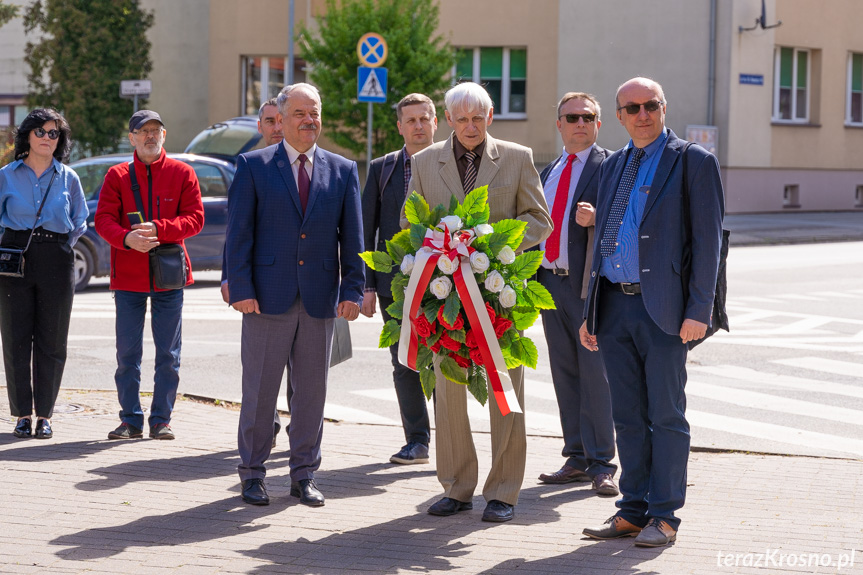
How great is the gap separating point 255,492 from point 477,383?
1344 millimetres

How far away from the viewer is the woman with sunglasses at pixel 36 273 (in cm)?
770

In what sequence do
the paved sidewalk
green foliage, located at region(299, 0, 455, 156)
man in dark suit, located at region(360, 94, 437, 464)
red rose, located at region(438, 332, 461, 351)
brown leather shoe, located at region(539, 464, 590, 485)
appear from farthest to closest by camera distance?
green foliage, located at region(299, 0, 455, 156) → man in dark suit, located at region(360, 94, 437, 464) → brown leather shoe, located at region(539, 464, 590, 485) → red rose, located at region(438, 332, 461, 351) → the paved sidewalk

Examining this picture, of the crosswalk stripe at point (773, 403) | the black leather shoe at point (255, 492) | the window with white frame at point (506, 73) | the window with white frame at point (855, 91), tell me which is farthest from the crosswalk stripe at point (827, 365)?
the window with white frame at point (855, 91)

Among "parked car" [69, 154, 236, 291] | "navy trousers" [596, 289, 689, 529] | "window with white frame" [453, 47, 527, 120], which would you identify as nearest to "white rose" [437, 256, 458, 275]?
"navy trousers" [596, 289, 689, 529]

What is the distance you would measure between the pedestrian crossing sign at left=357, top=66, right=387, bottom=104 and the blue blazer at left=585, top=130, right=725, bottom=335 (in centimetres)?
1426

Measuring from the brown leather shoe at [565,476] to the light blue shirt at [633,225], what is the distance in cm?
161

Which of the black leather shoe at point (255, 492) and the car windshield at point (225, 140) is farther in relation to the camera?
the car windshield at point (225, 140)

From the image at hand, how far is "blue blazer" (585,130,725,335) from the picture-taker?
537 centimetres

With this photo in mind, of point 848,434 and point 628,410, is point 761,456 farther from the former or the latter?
point 628,410

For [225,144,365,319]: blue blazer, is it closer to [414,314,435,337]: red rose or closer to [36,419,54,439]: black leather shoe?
[414,314,435,337]: red rose

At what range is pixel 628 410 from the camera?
18.7 feet

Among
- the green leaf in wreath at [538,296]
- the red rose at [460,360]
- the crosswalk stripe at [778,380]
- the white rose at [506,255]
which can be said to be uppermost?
the white rose at [506,255]

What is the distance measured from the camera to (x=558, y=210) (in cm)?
686

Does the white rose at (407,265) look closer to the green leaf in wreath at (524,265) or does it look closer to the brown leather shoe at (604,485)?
the green leaf in wreath at (524,265)
